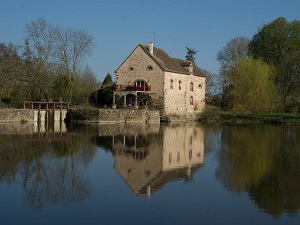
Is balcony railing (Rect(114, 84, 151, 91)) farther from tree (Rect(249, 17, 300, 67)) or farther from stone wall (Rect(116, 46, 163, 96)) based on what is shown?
tree (Rect(249, 17, 300, 67))

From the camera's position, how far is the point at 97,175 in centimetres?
1335

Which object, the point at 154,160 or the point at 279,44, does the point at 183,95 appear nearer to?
the point at 279,44

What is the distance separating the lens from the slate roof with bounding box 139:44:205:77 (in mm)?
43250

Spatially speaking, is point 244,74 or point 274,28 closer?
point 244,74

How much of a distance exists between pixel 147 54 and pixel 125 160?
90.2 ft

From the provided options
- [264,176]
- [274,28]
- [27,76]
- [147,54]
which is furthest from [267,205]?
[274,28]

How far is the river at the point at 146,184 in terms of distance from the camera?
892cm

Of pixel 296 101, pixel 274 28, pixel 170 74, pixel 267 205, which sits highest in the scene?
pixel 274 28

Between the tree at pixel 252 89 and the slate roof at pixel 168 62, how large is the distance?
243 inches

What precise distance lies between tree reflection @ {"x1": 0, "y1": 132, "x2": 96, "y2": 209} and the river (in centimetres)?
2

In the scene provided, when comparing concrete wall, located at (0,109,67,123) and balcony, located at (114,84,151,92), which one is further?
balcony, located at (114,84,151,92)

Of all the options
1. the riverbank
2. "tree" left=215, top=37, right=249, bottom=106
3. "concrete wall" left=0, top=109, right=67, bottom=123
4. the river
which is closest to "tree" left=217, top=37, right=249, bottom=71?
"tree" left=215, top=37, right=249, bottom=106

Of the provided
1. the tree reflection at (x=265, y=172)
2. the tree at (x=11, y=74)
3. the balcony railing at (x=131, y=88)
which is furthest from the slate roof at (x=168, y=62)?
the tree reflection at (x=265, y=172)

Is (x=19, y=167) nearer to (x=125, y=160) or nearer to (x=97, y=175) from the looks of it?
(x=97, y=175)
